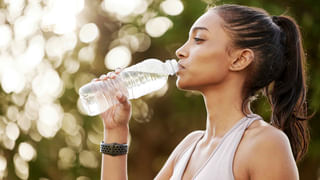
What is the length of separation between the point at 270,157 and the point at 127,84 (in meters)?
0.88

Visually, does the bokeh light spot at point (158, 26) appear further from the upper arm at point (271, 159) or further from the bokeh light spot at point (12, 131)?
the upper arm at point (271, 159)

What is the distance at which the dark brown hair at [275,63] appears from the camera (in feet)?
8.37

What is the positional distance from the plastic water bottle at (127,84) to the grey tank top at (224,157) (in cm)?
37

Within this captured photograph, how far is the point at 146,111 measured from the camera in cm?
923

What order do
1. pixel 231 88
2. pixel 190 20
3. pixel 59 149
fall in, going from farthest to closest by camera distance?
pixel 59 149 → pixel 190 20 → pixel 231 88

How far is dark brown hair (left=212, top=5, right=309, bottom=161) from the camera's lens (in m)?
2.55

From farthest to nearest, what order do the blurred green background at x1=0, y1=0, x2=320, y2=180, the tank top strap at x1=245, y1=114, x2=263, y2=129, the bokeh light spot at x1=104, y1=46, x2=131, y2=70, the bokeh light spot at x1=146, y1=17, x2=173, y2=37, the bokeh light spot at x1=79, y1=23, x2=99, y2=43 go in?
1. the bokeh light spot at x1=79, y1=23, x2=99, y2=43
2. the bokeh light spot at x1=104, y1=46, x2=131, y2=70
3. the blurred green background at x1=0, y1=0, x2=320, y2=180
4. the bokeh light spot at x1=146, y1=17, x2=173, y2=37
5. the tank top strap at x1=245, y1=114, x2=263, y2=129

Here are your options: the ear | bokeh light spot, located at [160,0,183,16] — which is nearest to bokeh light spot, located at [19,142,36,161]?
bokeh light spot, located at [160,0,183,16]

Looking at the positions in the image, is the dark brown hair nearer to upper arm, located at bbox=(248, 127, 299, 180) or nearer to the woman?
the woman

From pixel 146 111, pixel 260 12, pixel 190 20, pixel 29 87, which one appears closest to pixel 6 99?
pixel 29 87

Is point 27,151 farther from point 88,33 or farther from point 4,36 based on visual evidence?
point 88,33

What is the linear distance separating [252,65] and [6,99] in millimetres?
7400

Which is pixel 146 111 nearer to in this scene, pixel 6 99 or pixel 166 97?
pixel 166 97

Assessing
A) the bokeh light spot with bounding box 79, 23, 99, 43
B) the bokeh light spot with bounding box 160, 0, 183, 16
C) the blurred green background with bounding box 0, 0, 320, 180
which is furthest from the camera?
the bokeh light spot with bounding box 79, 23, 99, 43
